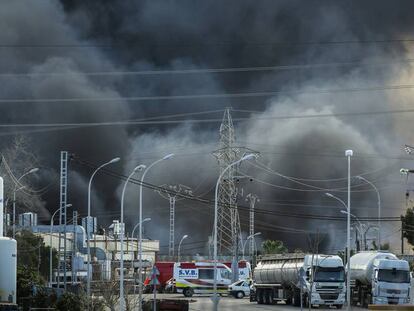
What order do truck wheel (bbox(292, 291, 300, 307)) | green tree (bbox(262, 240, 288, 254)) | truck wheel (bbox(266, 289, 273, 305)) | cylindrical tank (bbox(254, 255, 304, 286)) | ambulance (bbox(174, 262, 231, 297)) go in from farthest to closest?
1. green tree (bbox(262, 240, 288, 254))
2. ambulance (bbox(174, 262, 231, 297))
3. truck wheel (bbox(266, 289, 273, 305))
4. cylindrical tank (bbox(254, 255, 304, 286))
5. truck wheel (bbox(292, 291, 300, 307))

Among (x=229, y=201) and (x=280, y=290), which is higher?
(x=229, y=201)

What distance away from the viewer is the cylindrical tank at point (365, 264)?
221ft

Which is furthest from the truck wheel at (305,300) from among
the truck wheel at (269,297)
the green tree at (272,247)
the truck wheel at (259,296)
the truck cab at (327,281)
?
the green tree at (272,247)

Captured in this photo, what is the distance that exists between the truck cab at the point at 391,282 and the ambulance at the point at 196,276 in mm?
26941

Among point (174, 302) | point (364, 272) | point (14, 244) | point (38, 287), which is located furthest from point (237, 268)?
point (14, 244)

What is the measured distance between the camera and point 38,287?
1933 inches

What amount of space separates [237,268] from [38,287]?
153 ft

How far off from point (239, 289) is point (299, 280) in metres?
22.0

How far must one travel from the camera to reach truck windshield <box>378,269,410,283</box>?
64938 mm

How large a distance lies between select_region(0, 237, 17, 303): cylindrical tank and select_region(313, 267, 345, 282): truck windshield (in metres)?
31.0

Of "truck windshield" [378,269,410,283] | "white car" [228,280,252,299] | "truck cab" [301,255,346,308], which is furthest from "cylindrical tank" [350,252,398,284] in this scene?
"white car" [228,280,252,299]

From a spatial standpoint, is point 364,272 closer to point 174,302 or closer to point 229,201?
point 174,302

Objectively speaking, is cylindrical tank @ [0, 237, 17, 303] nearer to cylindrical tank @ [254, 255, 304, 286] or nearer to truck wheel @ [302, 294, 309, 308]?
cylindrical tank @ [254, 255, 304, 286]

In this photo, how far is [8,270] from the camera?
40031 millimetres
